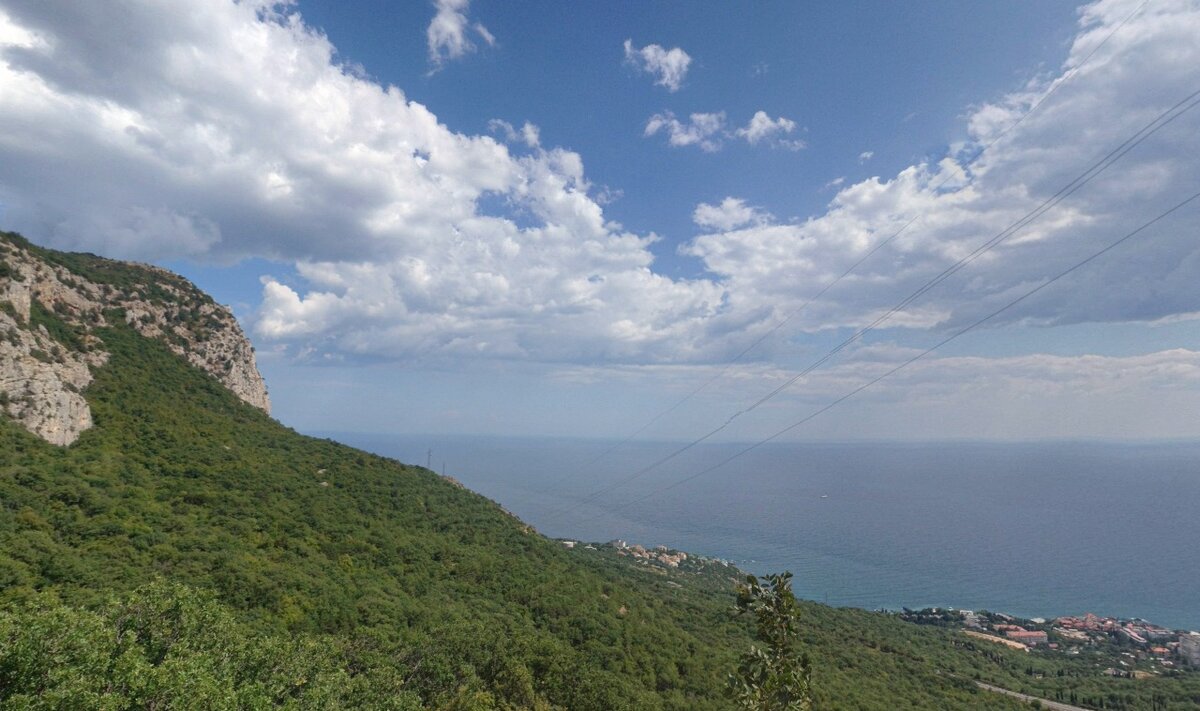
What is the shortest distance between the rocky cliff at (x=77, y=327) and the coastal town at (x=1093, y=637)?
82.1 m

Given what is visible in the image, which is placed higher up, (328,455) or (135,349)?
(135,349)

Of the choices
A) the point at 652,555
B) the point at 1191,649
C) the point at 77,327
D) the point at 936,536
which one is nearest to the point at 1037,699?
the point at 1191,649

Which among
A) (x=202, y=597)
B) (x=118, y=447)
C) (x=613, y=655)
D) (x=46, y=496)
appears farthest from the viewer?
(x=118, y=447)

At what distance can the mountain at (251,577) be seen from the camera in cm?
1244

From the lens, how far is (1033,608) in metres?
78.4

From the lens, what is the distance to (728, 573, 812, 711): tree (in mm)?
7078

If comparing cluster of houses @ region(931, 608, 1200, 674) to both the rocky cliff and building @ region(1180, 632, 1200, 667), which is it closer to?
building @ region(1180, 632, 1200, 667)

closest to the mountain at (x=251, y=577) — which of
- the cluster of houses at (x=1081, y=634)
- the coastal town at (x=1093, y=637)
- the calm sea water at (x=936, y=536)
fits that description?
the coastal town at (x=1093, y=637)

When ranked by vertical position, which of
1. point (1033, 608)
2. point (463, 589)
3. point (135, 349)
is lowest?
point (1033, 608)

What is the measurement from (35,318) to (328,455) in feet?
63.7

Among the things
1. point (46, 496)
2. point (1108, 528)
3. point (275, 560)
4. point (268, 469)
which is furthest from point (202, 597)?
point (1108, 528)

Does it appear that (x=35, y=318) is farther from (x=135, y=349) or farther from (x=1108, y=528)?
(x=1108, y=528)

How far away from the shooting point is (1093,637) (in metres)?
62.9

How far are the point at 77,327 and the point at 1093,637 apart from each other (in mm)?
106903
